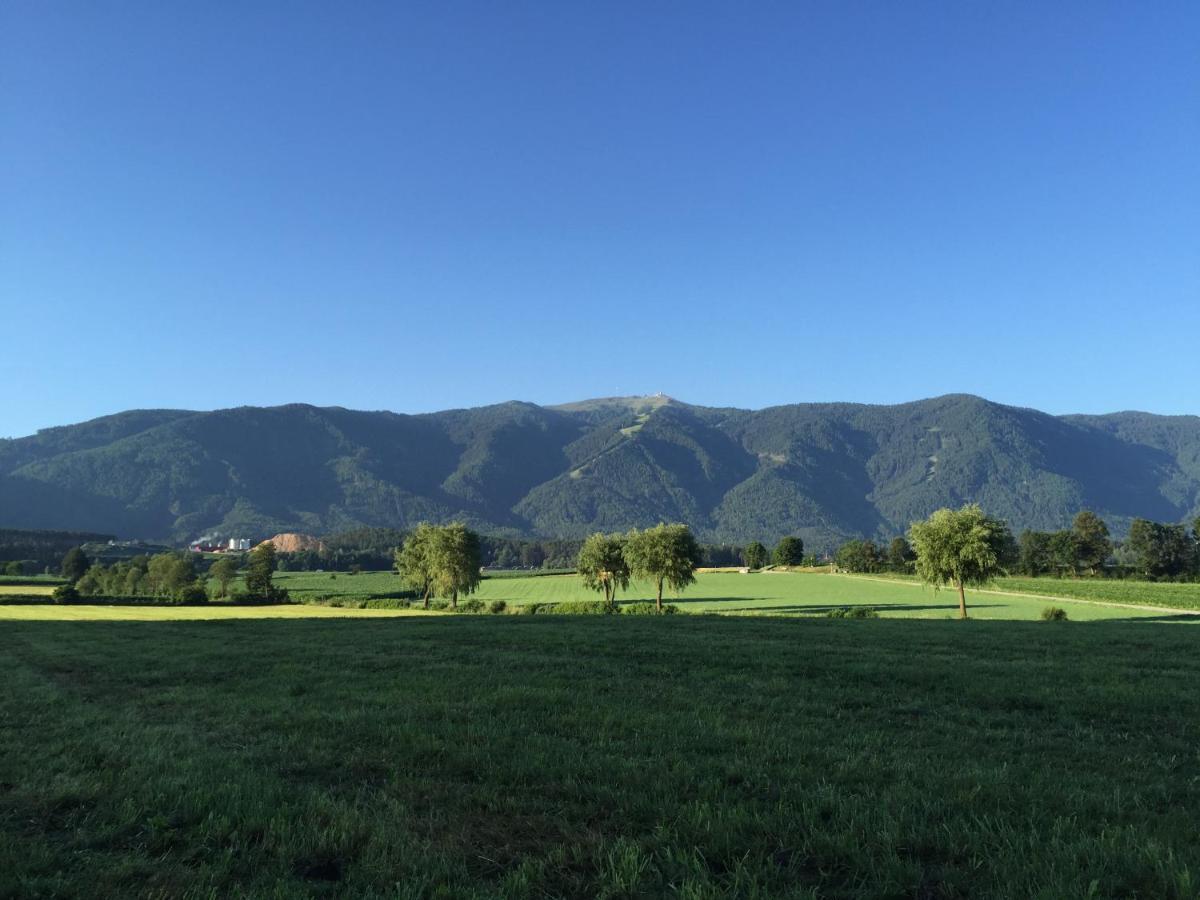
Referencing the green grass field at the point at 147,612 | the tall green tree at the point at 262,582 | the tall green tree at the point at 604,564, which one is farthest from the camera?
the tall green tree at the point at 262,582

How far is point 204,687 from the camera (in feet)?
55.5

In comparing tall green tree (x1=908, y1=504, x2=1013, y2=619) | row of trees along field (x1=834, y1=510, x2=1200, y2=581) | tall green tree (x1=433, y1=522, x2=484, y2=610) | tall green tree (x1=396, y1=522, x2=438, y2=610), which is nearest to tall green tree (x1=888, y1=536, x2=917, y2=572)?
row of trees along field (x1=834, y1=510, x2=1200, y2=581)

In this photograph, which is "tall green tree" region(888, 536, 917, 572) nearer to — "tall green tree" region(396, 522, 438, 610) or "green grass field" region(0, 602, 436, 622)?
"tall green tree" region(396, 522, 438, 610)

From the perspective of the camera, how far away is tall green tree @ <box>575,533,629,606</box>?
92312mm

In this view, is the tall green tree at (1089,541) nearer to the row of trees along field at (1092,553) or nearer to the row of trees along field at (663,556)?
the row of trees along field at (1092,553)

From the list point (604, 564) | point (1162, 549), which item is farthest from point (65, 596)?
point (1162, 549)

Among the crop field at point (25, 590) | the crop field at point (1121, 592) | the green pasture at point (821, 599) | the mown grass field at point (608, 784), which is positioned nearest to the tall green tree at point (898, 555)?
the green pasture at point (821, 599)

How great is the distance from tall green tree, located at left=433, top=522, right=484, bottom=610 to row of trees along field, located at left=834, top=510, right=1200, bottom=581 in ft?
265

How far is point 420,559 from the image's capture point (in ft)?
308

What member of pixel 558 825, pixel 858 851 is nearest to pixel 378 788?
pixel 558 825

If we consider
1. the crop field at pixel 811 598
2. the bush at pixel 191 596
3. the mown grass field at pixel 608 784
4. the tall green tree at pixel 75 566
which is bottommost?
the crop field at pixel 811 598

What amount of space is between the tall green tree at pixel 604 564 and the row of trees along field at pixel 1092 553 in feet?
207

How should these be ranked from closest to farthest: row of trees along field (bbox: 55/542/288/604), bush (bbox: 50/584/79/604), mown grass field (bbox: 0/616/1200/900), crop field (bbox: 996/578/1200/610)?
mown grass field (bbox: 0/616/1200/900), crop field (bbox: 996/578/1200/610), bush (bbox: 50/584/79/604), row of trees along field (bbox: 55/542/288/604)

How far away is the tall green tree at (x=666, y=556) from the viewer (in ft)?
267
